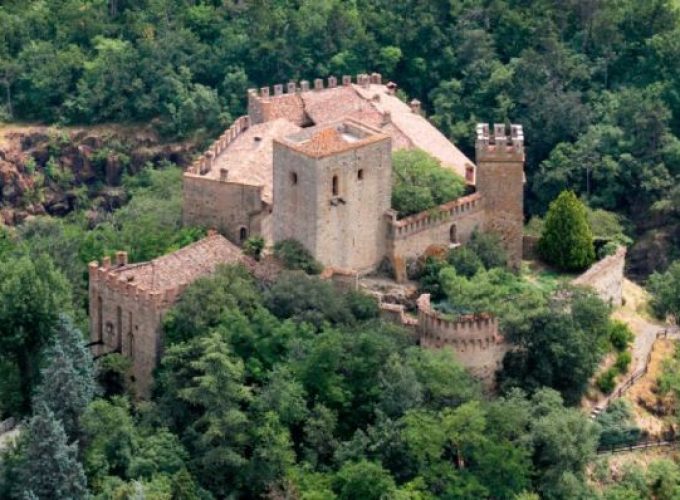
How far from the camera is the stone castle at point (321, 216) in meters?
98.3

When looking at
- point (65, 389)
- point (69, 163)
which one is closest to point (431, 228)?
point (65, 389)

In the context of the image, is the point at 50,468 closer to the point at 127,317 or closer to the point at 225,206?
the point at 127,317

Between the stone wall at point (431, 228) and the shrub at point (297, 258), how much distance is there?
4.14 m

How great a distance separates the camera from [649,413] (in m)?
100

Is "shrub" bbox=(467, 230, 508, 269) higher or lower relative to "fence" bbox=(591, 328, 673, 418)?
higher

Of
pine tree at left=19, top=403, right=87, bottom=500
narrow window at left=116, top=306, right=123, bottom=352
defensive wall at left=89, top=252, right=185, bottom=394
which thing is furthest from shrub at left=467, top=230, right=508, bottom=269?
pine tree at left=19, top=403, right=87, bottom=500

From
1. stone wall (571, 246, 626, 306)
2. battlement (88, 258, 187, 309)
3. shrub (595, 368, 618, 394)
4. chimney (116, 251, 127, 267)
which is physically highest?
chimney (116, 251, 127, 267)

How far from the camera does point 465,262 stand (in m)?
102

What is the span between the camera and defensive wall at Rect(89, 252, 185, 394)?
9775cm

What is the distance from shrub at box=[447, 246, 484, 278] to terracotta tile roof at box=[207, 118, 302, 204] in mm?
8791

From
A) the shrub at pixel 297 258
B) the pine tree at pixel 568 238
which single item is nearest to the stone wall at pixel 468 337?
Answer: the shrub at pixel 297 258

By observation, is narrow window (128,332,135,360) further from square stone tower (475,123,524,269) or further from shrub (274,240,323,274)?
square stone tower (475,123,524,269)

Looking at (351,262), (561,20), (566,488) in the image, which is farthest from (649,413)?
(561,20)

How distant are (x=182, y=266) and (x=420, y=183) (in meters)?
11.8
